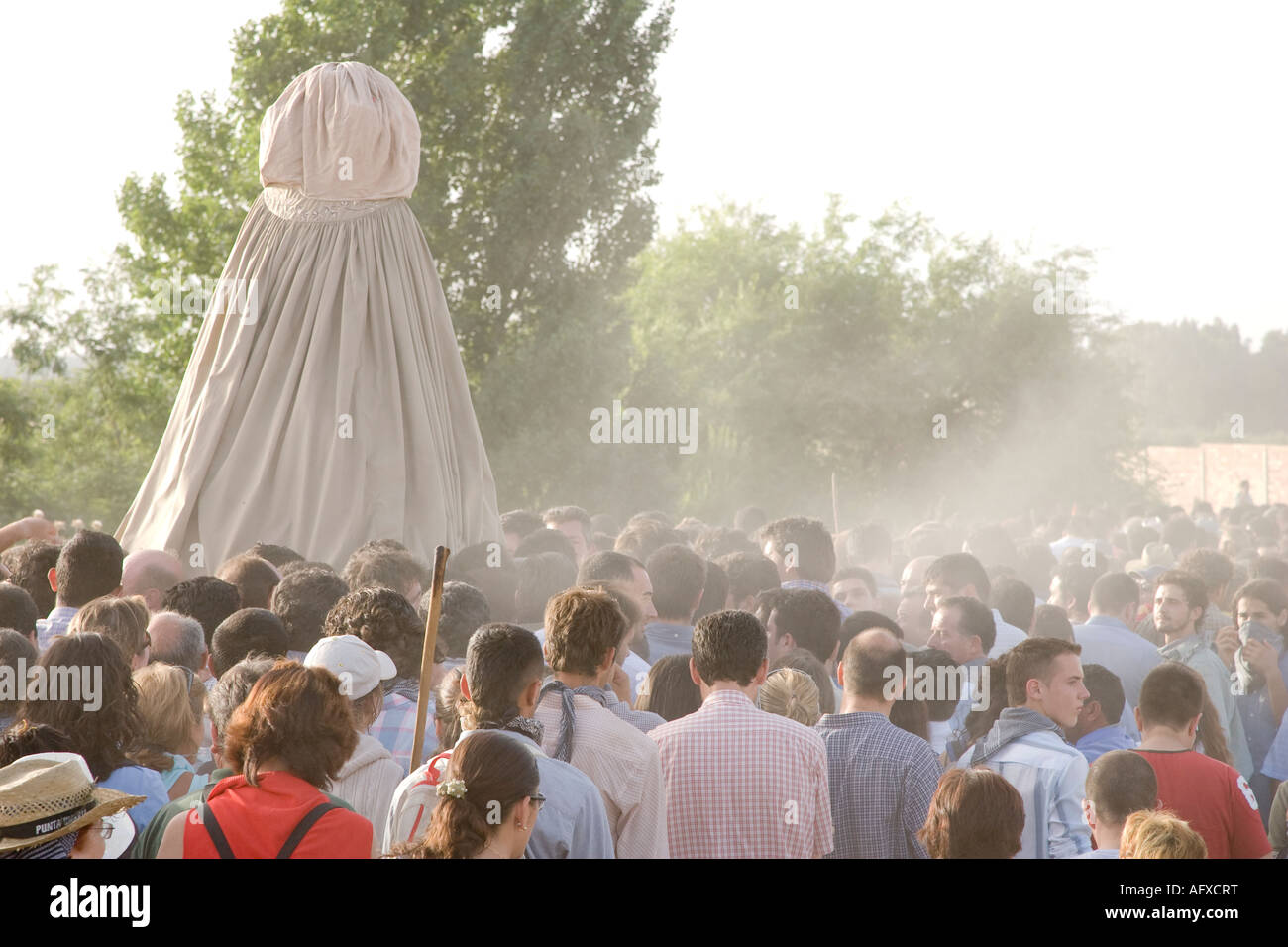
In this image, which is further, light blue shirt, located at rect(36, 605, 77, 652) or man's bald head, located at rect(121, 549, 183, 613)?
man's bald head, located at rect(121, 549, 183, 613)

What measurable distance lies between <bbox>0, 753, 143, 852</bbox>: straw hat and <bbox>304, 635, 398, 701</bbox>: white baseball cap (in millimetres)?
835

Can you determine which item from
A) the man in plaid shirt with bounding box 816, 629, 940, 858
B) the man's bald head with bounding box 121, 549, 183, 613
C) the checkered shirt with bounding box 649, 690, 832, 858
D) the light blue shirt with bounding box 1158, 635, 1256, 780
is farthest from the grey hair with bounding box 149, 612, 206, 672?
the light blue shirt with bounding box 1158, 635, 1256, 780

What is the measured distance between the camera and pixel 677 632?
20.2 ft

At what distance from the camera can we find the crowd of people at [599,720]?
315 cm

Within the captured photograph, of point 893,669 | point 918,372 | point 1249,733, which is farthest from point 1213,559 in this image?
point 918,372

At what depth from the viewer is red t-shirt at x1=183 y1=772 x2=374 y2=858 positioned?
300 centimetres

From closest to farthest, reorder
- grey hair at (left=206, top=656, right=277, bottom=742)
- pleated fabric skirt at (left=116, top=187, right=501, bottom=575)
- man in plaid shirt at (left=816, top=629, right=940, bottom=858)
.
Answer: grey hair at (left=206, top=656, right=277, bottom=742) → man in plaid shirt at (left=816, top=629, right=940, bottom=858) → pleated fabric skirt at (left=116, top=187, right=501, bottom=575)

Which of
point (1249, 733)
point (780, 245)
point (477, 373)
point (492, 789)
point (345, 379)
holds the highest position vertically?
point (780, 245)

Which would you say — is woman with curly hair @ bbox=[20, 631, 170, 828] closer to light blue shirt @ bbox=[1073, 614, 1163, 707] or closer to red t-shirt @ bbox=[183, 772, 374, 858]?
red t-shirt @ bbox=[183, 772, 374, 858]

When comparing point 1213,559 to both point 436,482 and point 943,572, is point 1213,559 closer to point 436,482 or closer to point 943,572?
point 943,572

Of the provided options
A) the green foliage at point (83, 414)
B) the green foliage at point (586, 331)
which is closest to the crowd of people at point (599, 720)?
the green foliage at point (586, 331)

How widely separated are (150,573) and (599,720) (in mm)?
3299

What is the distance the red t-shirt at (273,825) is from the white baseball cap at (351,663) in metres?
0.75

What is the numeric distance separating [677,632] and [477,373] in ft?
49.2
